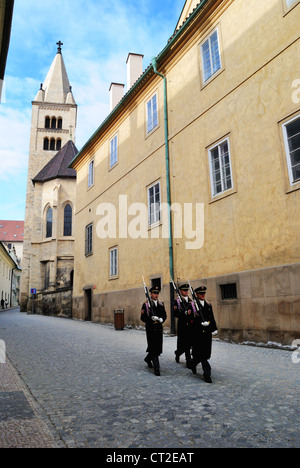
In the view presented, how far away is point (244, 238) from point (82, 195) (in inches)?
612

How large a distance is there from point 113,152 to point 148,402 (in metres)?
16.3

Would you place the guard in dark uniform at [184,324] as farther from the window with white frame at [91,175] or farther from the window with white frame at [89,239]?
the window with white frame at [91,175]

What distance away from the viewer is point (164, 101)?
47.3 ft

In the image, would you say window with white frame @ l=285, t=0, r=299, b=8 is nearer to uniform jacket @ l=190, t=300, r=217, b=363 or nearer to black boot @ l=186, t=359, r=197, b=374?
uniform jacket @ l=190, t=300, r=217, b=363

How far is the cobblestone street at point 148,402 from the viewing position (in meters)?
3.50

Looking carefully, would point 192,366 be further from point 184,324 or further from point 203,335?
point 184,324

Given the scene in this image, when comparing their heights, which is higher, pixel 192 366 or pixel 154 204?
pixel 154 204

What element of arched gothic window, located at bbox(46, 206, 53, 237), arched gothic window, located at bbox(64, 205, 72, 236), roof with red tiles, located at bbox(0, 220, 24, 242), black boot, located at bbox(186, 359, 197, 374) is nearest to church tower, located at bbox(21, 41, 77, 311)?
arched gothic window, located at bbox(46, 206, 53, 237)

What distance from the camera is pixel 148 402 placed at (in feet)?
15.4

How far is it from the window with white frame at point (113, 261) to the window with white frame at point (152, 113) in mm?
6118

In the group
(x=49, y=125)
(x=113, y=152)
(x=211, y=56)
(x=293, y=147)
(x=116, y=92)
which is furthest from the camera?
(x=49, y=125)

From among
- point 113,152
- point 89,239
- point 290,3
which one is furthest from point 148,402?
point 89,239

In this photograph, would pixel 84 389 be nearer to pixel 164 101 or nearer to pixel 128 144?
pixel 164 101

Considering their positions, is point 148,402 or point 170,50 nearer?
point 148,402
